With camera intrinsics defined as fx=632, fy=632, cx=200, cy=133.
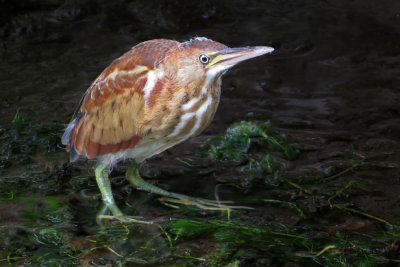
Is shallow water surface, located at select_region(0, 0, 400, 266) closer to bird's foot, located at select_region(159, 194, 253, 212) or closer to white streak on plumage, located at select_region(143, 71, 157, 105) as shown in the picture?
bird's foot, located at select_region(159, 194, 253, 212)

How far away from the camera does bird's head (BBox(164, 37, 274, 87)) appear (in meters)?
3.60

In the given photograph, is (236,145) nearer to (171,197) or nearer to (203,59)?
(171,197)

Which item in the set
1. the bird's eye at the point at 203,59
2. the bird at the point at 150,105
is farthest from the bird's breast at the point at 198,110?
the bird's eye at the point at 203,59

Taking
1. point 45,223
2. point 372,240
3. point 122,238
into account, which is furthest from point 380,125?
point 45,223

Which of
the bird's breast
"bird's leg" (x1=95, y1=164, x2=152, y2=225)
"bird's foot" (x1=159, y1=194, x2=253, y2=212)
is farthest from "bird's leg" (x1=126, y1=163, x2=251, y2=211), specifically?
the bird's breast

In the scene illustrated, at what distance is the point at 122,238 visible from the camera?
4.00m

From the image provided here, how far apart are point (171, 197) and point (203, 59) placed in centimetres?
119

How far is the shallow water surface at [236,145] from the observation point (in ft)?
12.6

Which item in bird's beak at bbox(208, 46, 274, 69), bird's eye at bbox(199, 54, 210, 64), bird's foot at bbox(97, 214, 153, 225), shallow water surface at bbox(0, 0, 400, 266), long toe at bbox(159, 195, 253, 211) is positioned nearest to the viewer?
bird's beak at bbox(208, 46, 274, 69)

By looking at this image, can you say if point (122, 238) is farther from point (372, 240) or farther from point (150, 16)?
point (150, 16)

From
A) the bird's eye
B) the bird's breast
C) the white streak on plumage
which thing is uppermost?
the bird's eye

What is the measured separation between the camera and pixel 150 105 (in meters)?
3.96

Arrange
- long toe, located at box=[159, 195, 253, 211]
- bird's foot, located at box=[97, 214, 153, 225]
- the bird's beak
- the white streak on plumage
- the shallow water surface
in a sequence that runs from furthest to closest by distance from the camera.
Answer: long toe, located at box=[159, 195, 253, 211]
bird's foot, located at box=[97, 214, 153, 225]
the white streak on plumage
the shallow water surface
the bird's beak

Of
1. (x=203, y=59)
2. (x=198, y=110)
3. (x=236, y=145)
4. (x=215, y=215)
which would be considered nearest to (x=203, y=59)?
(x=203, y=59)
